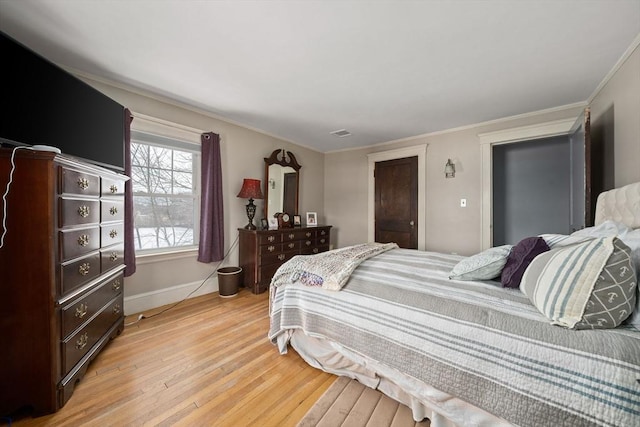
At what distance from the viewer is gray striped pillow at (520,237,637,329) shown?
95 cm

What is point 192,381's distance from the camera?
158 centimetres

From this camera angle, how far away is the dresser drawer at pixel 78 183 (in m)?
1.40

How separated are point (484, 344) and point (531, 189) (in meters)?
4.20

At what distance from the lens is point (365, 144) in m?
4.44

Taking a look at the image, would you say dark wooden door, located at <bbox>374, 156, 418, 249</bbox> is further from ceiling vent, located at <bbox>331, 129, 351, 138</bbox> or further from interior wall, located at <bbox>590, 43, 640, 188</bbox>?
interior wall, located at <bbox>590, 43, 640, 188</bbox>

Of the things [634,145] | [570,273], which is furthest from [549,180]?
[570,273]

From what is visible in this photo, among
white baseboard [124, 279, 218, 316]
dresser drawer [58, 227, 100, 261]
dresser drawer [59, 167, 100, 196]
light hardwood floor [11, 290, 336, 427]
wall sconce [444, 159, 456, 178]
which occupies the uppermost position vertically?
Answer: wall sconce [444, 159, 456, 178]

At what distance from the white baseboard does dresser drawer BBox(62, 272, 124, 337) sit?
0.51 metres

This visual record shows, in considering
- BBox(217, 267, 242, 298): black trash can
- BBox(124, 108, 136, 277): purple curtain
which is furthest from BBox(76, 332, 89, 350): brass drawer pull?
BBox(217, 267, 242, 298): black trash can

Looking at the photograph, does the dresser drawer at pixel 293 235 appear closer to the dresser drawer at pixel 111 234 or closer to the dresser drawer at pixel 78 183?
the dresser drawer at pixel 111 234

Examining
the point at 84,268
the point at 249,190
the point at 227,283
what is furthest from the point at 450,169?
the point at 84,268

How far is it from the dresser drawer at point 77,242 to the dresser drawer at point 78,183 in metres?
0.24

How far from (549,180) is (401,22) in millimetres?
4018

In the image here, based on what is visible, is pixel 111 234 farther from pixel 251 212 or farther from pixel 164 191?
pixel 251 212
